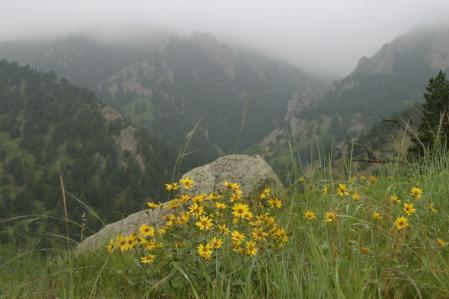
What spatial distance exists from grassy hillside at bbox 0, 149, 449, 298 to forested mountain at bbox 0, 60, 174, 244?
12687 centimetres

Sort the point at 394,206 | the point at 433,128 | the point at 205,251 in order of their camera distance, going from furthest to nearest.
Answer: the point at 433,128, the point at 394,206, the point at 205,251

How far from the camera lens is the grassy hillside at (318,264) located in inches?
102

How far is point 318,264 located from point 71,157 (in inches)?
7178

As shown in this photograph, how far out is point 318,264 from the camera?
2459 mm

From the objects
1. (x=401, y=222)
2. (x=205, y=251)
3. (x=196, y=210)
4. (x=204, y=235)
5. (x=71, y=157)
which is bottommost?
(x=71, y=157)

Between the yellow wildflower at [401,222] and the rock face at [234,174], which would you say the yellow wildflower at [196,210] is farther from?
the rock face at [234,174]

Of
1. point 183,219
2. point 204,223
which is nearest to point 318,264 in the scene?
point 204,223

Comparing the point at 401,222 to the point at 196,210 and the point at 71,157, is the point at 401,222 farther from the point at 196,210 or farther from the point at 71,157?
the point at 71,157

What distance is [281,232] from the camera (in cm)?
338

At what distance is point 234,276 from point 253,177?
25.1ft

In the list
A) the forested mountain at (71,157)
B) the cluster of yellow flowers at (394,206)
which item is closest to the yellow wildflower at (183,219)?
the cluster of yellow flowers at (394,206)

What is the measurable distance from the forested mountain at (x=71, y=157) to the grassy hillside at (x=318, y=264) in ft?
416

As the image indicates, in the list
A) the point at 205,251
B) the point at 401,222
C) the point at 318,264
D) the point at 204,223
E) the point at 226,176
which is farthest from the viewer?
the point at 226,176

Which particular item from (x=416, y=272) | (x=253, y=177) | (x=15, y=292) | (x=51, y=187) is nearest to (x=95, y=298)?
(x=15, y=292)
